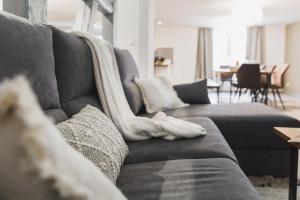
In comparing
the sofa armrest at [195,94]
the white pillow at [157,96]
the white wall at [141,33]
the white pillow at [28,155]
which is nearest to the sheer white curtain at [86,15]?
the white pillow at [157,96]

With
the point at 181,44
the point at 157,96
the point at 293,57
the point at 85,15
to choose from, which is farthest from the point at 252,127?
the point at 181,44

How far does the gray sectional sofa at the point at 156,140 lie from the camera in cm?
104

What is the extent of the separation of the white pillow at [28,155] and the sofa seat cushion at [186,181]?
2.25 feet

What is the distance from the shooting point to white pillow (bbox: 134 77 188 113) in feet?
9.55

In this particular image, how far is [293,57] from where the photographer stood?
392 inches

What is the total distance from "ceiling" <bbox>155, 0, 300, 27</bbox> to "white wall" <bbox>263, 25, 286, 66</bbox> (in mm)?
Result: 506

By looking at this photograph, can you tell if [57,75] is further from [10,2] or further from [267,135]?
[267,135]

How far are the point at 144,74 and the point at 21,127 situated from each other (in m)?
4.74

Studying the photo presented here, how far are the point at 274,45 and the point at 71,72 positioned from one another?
400 inches

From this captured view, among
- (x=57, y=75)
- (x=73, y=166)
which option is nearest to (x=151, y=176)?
(x=57, y=75)

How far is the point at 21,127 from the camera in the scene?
316 millimetres

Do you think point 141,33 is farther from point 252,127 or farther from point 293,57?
point 293,57

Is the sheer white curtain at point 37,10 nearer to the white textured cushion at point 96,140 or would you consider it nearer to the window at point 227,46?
the white textured cushion at point 96,140

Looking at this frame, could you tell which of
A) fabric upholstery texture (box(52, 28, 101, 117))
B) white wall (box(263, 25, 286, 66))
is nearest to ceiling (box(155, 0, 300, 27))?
white wall (box(263, 25, 286, 66))
